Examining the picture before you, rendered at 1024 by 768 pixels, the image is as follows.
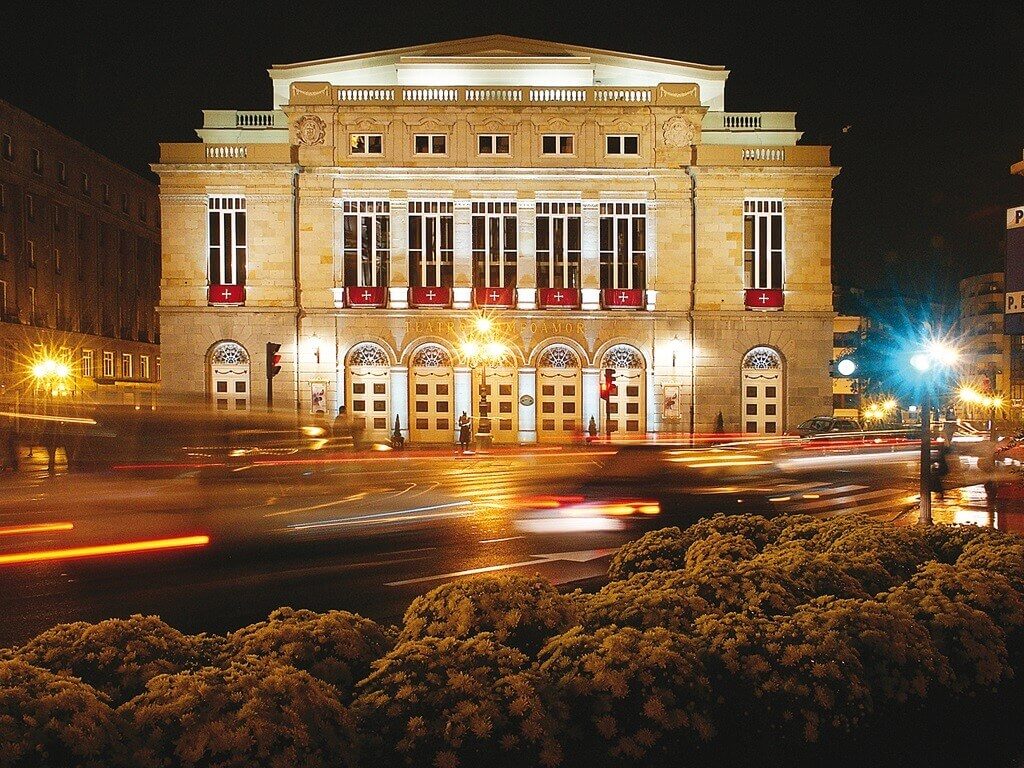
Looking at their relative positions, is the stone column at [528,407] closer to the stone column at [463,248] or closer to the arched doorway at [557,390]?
the arched doorway at [557,390]

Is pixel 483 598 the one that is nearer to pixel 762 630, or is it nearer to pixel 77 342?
pixel 762 630

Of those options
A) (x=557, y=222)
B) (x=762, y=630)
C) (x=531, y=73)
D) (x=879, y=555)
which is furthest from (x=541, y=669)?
(x=531, y=73)

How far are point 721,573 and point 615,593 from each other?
945 millimetres

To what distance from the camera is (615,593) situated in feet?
21.0

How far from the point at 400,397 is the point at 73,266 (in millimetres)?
31215

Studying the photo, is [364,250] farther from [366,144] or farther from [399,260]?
[366,144]

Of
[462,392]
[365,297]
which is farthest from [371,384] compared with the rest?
[462,392]

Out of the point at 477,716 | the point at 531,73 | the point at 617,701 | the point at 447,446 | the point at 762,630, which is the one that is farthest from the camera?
the point at 531,73

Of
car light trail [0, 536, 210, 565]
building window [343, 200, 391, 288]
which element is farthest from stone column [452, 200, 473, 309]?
car light trail [0, 536, 210, 565]

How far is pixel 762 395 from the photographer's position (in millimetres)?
46500

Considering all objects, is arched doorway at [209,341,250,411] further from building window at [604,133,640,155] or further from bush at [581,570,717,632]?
bush at [581,570,717,632]

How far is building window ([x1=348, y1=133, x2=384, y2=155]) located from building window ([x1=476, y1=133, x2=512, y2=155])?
15.1 ft

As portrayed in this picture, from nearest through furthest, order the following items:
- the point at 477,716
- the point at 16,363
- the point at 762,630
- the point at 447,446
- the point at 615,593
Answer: the point at 477,716
the point at 762,630
the point at 615,593
the point at 447,446
the point at 16,363

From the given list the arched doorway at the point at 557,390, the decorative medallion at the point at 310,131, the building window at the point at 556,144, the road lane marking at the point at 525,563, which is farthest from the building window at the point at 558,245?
the road lane marking at the point at 525,563
